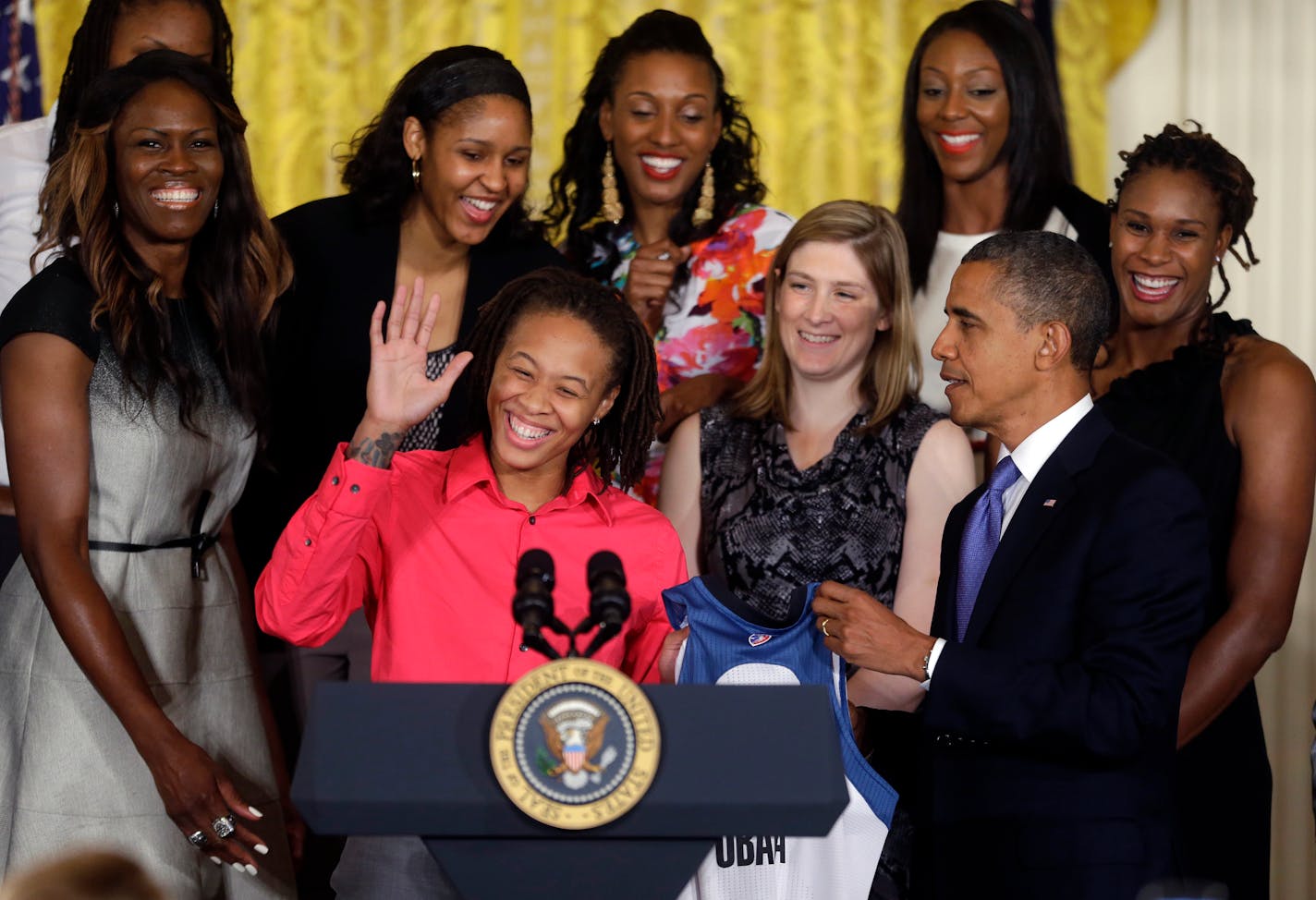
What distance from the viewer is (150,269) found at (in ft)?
10.8

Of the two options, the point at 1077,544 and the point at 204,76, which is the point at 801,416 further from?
the point at 204,76

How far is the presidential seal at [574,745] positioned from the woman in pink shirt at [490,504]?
0.70m

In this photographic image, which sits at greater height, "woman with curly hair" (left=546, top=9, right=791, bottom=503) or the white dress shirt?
"woman with curly hair" (left=546, top=9, right=791, bottom=503)

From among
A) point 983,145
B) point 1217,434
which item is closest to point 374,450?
point 1217,434

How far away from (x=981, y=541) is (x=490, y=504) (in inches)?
34.5

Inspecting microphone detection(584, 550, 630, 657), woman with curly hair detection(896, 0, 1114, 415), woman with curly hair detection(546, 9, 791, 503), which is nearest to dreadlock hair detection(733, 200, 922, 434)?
woman with curly hair detection(546, 9, 791, 503)

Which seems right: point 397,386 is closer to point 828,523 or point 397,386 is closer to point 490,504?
point 490,504

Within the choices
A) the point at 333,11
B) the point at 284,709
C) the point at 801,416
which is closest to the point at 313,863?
the point at 284,709

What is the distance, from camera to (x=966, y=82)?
4441 mm

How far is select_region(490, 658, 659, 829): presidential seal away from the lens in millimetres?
2115

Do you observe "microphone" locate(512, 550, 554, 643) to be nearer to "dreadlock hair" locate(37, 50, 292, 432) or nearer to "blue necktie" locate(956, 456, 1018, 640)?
"blue necktie" locate(956, 456, 1018, 640)

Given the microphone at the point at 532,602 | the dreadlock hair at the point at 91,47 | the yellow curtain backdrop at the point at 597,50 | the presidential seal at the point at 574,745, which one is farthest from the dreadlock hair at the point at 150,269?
the yellow curtain backdrop at the point at 597,50

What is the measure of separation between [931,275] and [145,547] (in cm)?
223

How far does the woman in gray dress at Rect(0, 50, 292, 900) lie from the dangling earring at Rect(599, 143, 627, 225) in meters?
1.27
